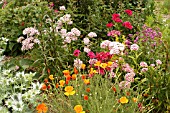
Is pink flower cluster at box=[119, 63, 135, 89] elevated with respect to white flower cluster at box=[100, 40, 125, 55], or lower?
lower

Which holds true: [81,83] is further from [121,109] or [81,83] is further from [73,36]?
[73,36]

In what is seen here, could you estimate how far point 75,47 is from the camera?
5215 mm

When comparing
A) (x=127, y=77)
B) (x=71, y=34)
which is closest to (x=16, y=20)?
(x=71, y=34)

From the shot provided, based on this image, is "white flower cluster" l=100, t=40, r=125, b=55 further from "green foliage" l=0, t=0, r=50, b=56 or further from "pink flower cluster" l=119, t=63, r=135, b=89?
"green foliage" l=0, t=0, r=50, b=56

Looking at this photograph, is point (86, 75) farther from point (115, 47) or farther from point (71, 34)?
point (71, 34)

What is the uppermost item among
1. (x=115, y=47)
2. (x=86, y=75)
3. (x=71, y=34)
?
(x=115, y=47)

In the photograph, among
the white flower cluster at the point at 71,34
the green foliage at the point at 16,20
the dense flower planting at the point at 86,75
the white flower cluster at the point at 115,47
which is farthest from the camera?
the green foliage at the point at 16,20

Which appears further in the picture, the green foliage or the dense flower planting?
the green foliage

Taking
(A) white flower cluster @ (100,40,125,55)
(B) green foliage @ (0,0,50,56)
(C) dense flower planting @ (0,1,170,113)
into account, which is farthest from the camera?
(B) green foliage @ (0,0,50,56)

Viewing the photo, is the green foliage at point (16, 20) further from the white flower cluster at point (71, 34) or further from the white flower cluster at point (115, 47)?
the white flower cluster at point (115, 47)

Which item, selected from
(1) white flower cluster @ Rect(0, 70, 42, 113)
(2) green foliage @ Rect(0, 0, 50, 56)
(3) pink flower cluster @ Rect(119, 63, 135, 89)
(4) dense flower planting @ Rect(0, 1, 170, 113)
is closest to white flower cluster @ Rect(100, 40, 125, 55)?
(4) dense flower planting @ Rect(0, 1, 170, 113)

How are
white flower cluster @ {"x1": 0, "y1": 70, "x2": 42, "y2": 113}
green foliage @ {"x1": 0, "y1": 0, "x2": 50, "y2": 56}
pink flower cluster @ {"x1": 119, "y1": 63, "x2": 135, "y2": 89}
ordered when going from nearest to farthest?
white flower cluster @ {"x1": 0, "y1": 70, "x2": 42, "y2": 113}
pink flower cluster @ {"x1": 119, "y1": 63, "x2": 135, "y2": 89}
green foliage @ {"x1": 0, "y1": 0, "x2": 50, "y2": 56}

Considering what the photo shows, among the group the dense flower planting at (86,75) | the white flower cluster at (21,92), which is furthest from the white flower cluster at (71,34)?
the white flower cluster at (21,92)

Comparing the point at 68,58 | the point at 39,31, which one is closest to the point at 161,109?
the point at 68,58
